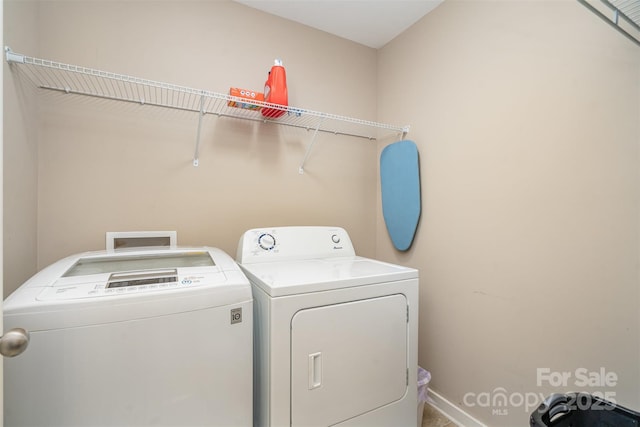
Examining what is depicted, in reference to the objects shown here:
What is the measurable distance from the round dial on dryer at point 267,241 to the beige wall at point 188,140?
11.7 inches

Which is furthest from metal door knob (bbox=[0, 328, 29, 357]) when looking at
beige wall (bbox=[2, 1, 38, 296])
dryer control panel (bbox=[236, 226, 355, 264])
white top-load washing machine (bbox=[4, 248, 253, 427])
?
dryer control panel (bbox=[236, 226, 355, 264])

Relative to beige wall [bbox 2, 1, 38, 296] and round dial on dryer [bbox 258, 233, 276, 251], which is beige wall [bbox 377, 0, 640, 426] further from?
beige wall [bbox 2, 1, 38, 296]

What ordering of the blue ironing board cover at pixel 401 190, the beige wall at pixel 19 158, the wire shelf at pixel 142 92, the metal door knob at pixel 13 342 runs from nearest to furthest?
the metal door knob at pixel 13 342, the beige wall at pixel 19 158, the wire shelf at pixel 142 92, the blue ironing board cover at pixel 401 190

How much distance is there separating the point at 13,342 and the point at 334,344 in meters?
1.04

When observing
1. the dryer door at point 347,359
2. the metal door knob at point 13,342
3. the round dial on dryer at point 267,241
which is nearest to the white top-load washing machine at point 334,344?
the dryer door at point 347,359

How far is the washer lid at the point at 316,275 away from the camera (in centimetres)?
121

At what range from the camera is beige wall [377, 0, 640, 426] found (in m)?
1.15

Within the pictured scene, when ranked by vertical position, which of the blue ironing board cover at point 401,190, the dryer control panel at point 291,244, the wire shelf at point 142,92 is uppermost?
the wire shelf at point 142,92

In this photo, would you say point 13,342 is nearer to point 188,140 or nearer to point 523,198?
point 188,140

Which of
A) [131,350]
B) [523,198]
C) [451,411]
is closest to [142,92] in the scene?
[131,350]

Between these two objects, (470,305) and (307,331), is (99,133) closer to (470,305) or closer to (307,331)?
(307,331)

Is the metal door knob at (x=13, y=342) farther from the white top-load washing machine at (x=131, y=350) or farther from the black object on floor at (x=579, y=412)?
the black object on floor at (x=579, y=412)

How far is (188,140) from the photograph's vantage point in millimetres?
1791

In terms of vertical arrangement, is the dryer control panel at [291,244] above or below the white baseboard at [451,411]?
above
